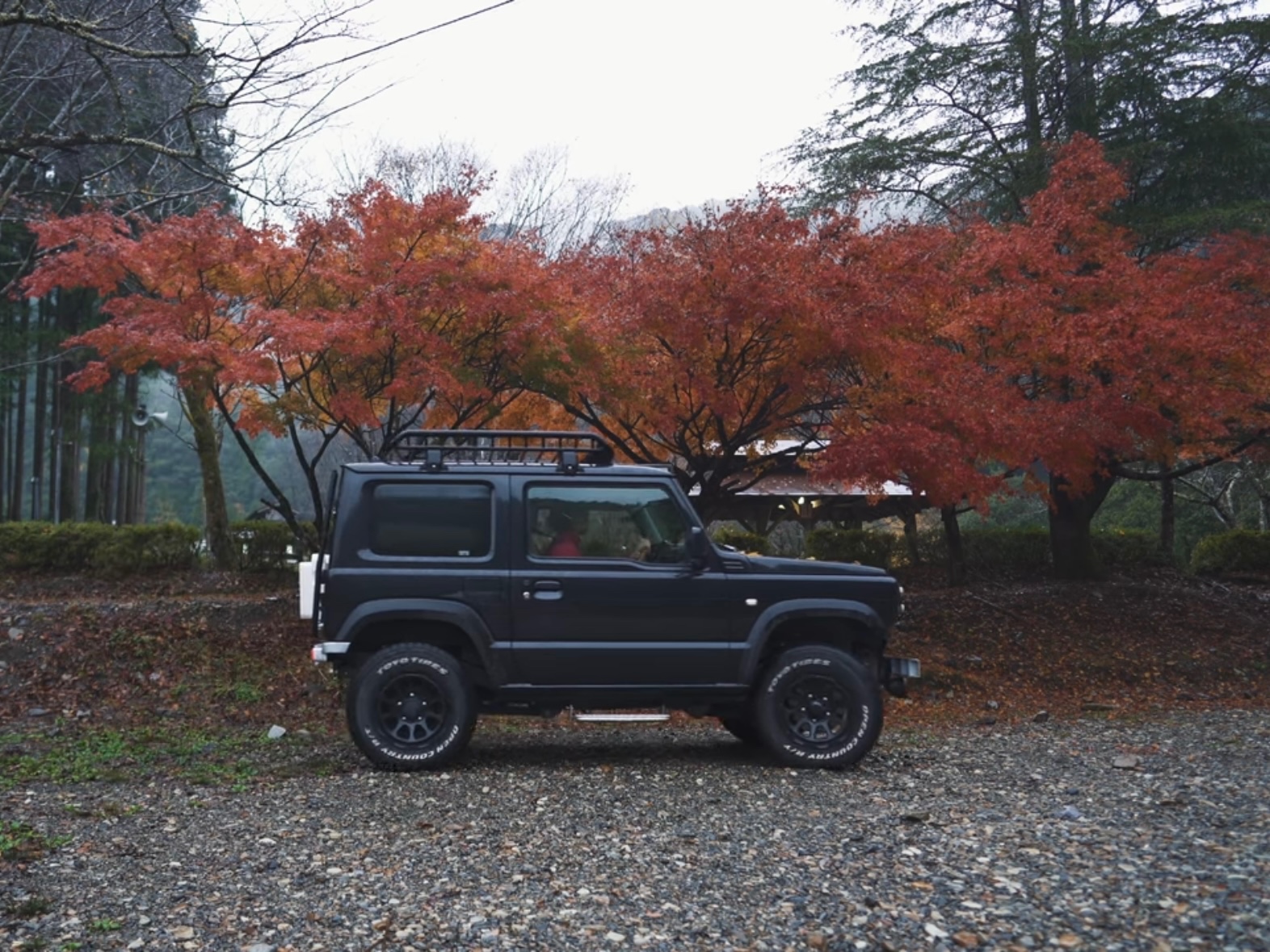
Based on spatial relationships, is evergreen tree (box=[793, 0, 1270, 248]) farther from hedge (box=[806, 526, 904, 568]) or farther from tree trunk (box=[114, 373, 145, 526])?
tree trunk (box=[114, 373, 145, 526])

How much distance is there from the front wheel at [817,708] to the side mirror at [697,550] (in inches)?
32.1

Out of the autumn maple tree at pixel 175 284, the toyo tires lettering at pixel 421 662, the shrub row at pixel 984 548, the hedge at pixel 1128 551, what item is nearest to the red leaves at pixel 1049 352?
the shrub row at pixel 984 548

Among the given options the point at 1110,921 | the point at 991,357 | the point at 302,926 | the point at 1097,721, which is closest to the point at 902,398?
the point at 991,357

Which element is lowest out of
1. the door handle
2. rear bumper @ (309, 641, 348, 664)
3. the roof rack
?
rear bumper @ (309, 641, 348, 664)

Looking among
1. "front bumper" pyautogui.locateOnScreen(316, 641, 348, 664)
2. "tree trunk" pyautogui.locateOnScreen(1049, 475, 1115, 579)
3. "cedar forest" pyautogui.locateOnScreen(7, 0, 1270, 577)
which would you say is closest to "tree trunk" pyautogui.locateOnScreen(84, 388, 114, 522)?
"cedar forest" pyautogui.locateOnScreen(7, 0, 1270, 577)

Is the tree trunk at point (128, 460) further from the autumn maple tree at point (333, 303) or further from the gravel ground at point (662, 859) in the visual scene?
the gravel ground at point (662, 859)

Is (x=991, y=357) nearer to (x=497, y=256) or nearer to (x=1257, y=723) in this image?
(x=1257, y=723)

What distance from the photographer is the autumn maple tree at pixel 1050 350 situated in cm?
1134

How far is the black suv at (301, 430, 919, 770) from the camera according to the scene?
736 centimetres

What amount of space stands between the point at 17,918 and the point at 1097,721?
29.9ft

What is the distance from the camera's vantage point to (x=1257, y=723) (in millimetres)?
10266

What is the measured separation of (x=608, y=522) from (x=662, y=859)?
9.16 feet

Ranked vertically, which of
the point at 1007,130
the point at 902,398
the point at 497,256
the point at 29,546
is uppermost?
the point at 1007,130

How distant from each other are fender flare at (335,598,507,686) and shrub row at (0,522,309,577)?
8.61 meters
